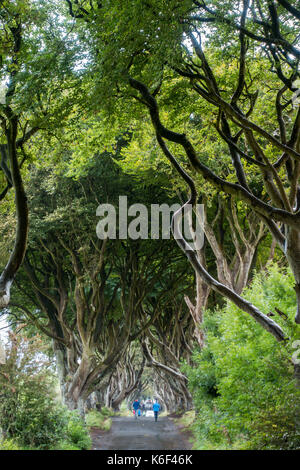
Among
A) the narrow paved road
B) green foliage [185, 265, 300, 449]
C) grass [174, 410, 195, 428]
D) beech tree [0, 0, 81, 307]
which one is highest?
beech tree [0, 0, 81, 307]

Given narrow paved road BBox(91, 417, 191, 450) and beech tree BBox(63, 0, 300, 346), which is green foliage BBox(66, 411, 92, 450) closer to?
narrow paved road BBox(91, 417, 191, 450)

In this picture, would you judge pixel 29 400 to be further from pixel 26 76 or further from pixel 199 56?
pixel 199 56

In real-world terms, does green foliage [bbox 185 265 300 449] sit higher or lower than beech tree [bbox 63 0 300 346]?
lower

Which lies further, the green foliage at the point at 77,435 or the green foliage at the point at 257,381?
the green foliage at the point at 77,435

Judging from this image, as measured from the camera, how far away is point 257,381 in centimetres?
845

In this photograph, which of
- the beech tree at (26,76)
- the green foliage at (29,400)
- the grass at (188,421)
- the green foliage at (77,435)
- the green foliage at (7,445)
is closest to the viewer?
the beech tree at (26,76)

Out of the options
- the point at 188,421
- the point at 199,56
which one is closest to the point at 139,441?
the point at 188,421

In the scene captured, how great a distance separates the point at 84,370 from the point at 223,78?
1272 centimetres

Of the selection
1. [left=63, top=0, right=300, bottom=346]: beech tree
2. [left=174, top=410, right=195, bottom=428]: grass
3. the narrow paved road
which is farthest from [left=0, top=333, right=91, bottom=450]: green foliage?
[left=174, top=410, right=195, bottom=428]: grass

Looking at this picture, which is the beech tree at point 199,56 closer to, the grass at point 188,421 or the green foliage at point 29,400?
the green foliage at point 29,400

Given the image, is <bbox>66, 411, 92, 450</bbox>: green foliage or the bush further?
<bbox>66, 411, 92, 450</bbox>: green foliage

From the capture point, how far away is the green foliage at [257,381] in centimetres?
631

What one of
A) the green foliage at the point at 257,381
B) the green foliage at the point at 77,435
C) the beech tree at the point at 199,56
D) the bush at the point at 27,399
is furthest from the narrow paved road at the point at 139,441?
the beech tree at the point at 199,56

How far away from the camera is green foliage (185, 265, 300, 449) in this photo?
6.31 meters
